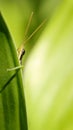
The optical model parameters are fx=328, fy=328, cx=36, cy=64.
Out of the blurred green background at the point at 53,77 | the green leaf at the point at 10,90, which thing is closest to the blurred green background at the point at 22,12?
the blurred green background at the point at 53,77

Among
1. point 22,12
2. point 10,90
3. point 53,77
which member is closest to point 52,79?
point 53,77

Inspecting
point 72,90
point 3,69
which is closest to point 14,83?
point 3,69

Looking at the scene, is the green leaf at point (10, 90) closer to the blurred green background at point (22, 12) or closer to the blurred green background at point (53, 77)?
the blurred green background at point (53, 77)

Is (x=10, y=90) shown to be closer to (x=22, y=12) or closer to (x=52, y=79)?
→ (x=52, y=79)

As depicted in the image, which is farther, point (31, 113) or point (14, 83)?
point (31, 113)

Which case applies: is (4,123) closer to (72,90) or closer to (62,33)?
(72,90)

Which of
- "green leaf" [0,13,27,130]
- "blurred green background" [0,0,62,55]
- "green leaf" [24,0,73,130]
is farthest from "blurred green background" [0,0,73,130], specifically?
"blurred green background" [0,0,62,55]

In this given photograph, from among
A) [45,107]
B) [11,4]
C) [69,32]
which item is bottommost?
[11,4]
